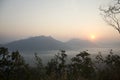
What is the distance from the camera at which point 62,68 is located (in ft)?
35.6

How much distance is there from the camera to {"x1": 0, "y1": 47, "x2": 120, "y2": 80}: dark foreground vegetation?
9.87 metres

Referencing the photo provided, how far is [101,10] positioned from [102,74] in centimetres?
1180

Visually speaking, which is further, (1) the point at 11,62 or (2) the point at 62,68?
(1) the point at 11,62

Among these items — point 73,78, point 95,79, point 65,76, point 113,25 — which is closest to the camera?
point 65,76

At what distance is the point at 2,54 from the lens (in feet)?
106

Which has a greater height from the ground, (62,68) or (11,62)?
(62,68)

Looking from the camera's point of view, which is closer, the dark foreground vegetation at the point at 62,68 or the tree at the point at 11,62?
the dark foreground vegetation at the point at 62,68

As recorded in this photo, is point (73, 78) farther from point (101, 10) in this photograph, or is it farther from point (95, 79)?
point (101, 10)

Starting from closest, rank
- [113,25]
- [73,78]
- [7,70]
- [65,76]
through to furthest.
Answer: [65,76] < [73,78] < [113,25] < [7,70]

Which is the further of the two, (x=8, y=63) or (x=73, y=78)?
(x=8, y=63)

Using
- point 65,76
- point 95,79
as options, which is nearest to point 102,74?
point 95,79

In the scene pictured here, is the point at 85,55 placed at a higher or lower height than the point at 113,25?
lower

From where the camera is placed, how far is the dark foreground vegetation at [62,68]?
32.4 feet

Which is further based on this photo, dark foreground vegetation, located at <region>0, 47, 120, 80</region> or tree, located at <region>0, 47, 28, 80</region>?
tree, located at <region>0, 47, 28, 80</region>
